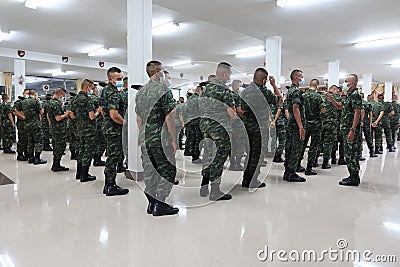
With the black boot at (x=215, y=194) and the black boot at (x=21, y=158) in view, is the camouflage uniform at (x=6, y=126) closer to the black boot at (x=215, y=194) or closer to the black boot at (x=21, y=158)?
the black boot at (x=21, y=158)

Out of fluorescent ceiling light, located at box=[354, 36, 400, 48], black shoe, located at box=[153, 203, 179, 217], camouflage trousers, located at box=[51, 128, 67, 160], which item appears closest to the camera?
black shoe, located at box=[153, 203, 179, 217]

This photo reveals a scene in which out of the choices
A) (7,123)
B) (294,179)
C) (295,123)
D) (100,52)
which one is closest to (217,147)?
(295,123)

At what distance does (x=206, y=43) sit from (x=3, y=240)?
23.2 ft

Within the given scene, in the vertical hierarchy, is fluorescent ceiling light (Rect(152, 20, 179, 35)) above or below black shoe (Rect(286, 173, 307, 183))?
above

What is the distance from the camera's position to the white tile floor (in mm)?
2037

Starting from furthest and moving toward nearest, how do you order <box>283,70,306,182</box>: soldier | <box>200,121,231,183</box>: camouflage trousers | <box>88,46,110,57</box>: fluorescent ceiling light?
<box>88,46,110,57</box>: fluorescent ceiling light → <box>283,70,306,182</box>: soldier → <box>200,121,231,183</box>: camouflage trousers

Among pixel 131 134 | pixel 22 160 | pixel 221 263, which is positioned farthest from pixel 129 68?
pixel 22 160

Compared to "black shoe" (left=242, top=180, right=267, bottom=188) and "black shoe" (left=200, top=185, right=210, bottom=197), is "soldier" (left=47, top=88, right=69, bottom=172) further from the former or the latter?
"black shoe" (left=242, top=180, right=267, bottom=188)

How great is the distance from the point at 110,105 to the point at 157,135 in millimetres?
821

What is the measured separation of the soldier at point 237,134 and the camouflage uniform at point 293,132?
2.18ft

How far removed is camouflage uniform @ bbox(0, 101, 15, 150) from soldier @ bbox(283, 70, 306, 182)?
20.9 feet

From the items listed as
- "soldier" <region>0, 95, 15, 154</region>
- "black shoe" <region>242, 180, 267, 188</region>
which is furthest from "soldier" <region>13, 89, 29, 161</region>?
"black shoe" <region>242, 180, 267, 188</region>

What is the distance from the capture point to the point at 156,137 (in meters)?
2.74

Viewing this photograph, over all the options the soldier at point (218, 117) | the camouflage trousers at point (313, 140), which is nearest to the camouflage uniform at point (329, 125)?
the camouflage trousers at point (313, 140)
